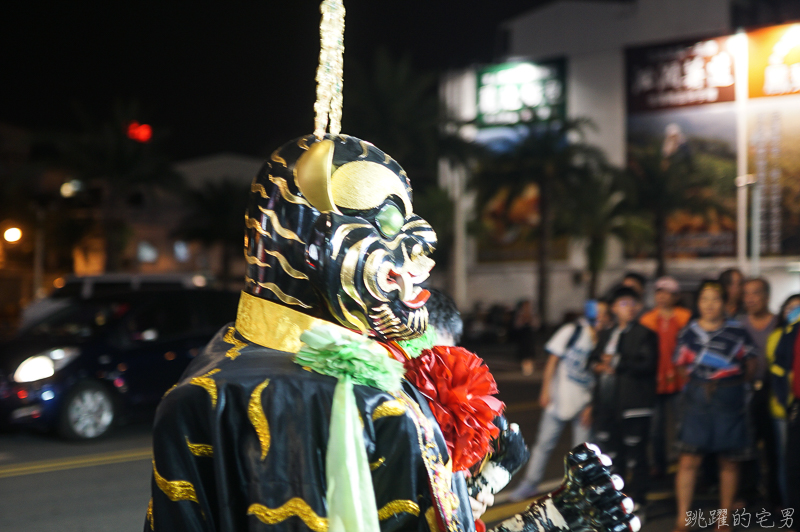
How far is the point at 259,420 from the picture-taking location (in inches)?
46.6

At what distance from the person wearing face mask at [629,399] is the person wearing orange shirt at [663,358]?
0.67m

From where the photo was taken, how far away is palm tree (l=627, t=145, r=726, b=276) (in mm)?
29922

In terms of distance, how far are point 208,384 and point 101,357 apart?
852 cm

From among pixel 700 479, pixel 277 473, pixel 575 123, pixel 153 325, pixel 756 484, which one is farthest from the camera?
pixel 575 123

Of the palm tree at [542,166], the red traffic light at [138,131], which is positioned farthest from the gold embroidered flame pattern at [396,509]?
the palm tree at [542,166]

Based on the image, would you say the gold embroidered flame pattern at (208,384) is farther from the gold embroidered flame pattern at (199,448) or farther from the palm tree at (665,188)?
the palm tree at (665,188)

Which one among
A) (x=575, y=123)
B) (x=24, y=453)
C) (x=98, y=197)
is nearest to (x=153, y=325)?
(x=24, y=453)

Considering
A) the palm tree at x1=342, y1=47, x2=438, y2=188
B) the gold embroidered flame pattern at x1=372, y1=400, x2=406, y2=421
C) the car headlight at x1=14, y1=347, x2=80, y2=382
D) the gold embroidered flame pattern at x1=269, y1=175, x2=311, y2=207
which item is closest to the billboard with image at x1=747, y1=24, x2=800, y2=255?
the palm tree at x1=342, y1=47, x2=438, y2=188

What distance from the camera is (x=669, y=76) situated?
3328cm

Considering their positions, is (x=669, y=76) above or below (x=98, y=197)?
above

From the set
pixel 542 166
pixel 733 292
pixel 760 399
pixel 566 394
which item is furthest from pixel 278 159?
pixel 542 166

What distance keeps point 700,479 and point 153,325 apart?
663cm

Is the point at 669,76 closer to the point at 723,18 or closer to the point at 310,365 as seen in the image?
the point at 723,18

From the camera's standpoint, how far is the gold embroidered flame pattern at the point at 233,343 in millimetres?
1336
